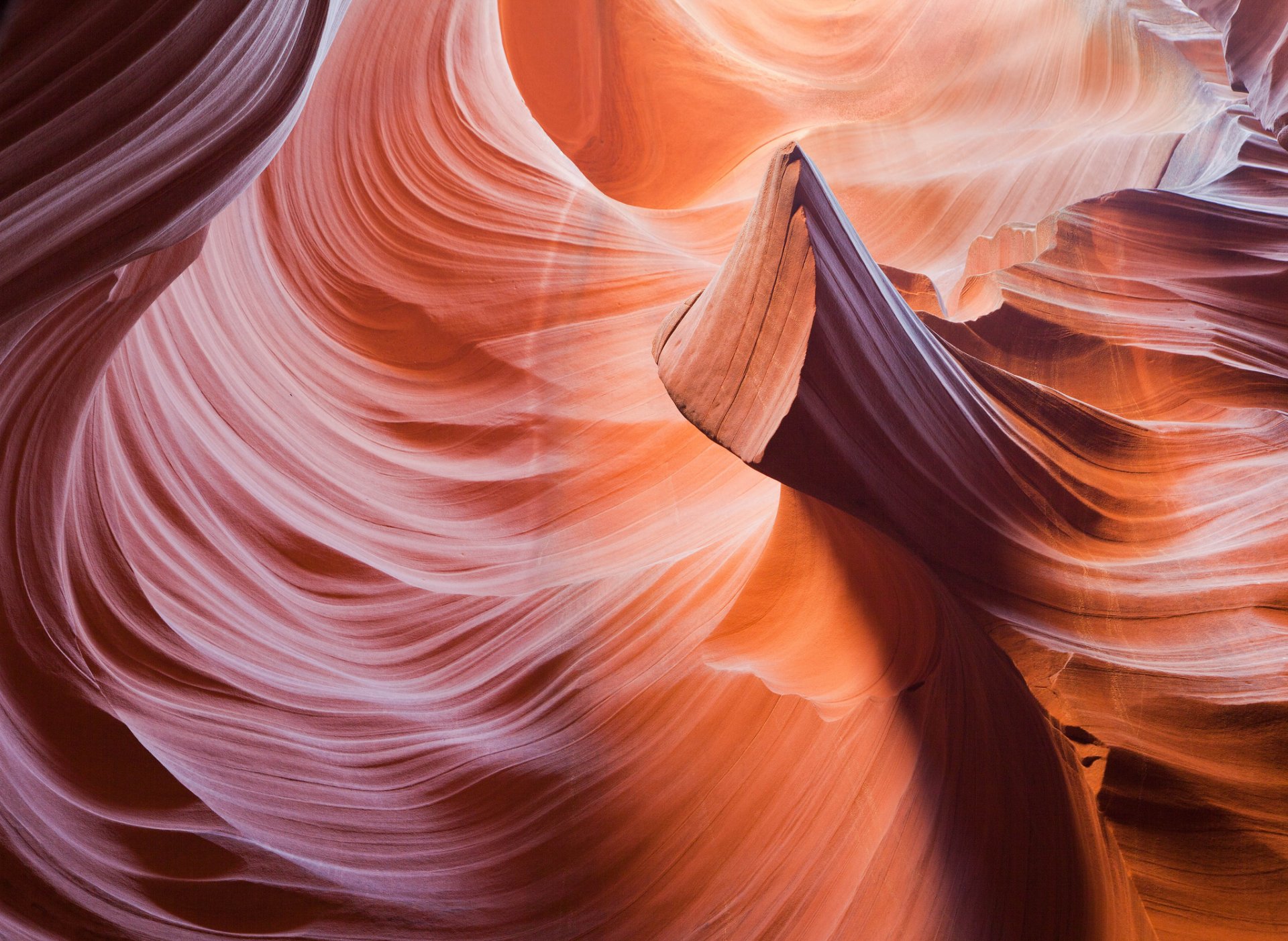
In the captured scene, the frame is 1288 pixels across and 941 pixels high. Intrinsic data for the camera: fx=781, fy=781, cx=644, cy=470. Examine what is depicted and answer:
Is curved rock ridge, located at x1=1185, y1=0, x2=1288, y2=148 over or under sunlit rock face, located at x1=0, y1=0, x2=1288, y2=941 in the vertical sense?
over

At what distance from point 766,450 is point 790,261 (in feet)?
0.76

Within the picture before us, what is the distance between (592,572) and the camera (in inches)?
48.8

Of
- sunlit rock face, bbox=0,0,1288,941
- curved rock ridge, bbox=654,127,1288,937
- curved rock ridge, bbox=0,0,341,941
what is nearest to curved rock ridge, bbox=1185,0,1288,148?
sunlit rock face, bbox=0,0,1288,941

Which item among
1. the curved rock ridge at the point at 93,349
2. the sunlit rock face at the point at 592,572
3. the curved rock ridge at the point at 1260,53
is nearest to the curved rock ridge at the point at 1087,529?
the sunlit rock face at the point at 592,572

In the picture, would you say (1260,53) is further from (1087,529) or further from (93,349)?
(93,349)

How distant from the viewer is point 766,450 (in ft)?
2.91

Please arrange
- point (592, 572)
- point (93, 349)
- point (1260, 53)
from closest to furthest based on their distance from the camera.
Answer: point (93, 349) < point (592, 572) < point (1260, 53)

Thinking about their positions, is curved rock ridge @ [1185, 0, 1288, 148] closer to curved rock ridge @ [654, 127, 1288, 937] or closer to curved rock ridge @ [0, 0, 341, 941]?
curved rock ridge @ [654, 127, 1288, 937]

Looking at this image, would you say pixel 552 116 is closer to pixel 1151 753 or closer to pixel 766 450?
pixel 766 450

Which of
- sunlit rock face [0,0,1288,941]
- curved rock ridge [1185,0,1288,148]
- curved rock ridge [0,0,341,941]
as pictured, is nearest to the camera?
curved rock ridge [0,0,341,941]

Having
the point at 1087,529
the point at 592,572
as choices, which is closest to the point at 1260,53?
the point at 1087,529

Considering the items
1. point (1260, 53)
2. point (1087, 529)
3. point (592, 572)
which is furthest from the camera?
point (1260, 53)

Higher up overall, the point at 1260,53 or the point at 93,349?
the point at 1260,53

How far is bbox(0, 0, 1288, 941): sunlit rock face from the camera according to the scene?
814 mm
